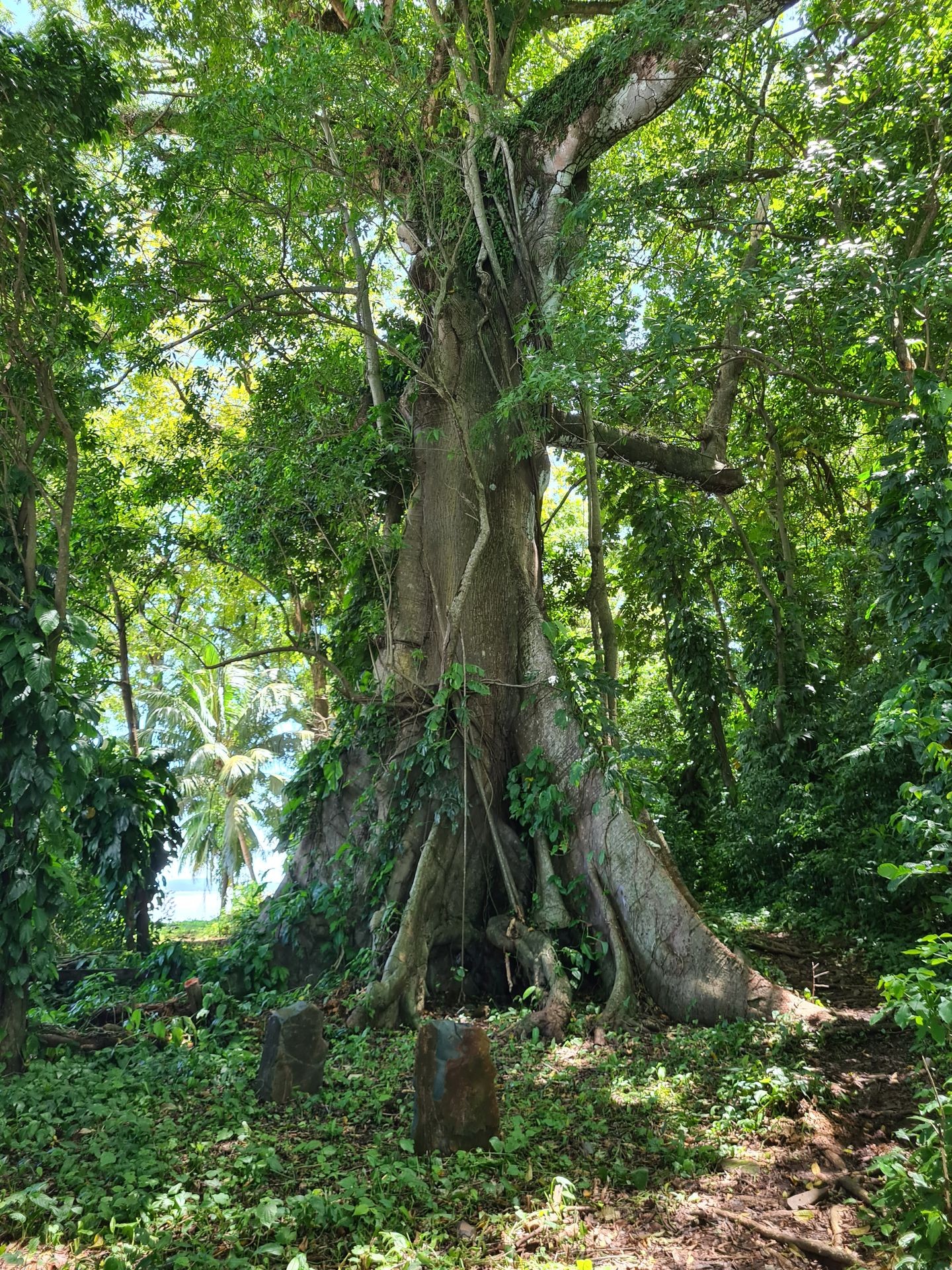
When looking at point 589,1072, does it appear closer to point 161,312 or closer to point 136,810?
point 136,810

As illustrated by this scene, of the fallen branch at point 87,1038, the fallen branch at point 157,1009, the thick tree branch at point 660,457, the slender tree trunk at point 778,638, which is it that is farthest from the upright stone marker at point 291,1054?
the slender tree trunk at point 778,638

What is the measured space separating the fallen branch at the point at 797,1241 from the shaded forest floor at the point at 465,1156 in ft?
0.11

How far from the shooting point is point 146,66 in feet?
33.0

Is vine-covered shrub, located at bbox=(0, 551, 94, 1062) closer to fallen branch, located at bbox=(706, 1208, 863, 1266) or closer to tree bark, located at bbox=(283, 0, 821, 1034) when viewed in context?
tree bark, located at bbox=(283, 0, 821, 1034)

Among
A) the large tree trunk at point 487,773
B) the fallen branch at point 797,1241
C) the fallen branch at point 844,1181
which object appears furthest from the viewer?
the large tree trunk at point 487,773

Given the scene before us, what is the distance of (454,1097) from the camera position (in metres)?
3.97

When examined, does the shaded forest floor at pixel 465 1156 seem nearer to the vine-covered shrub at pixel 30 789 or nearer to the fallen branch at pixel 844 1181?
the fallen branch at pixel 844 1181

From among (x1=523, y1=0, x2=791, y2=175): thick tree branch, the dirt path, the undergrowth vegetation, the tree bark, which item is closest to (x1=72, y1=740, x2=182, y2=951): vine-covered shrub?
the tree bark

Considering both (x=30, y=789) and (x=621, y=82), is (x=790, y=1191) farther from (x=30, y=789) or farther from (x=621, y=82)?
(x=621, y=82)

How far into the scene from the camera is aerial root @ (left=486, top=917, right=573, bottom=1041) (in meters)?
5.63

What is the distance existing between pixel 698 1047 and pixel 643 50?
306 inches

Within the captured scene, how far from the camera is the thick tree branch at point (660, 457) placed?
9219mm

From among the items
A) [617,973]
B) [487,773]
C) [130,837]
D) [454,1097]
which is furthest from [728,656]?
[454,1097]

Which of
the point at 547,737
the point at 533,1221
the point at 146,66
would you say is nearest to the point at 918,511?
the point at 547,737
